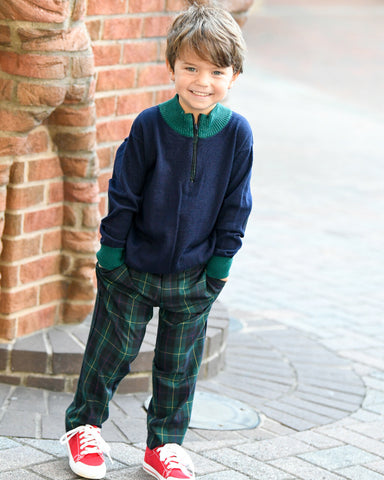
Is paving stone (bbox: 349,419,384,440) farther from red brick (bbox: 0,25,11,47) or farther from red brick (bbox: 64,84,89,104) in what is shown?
red brick (bbox: 0,25,11,47)

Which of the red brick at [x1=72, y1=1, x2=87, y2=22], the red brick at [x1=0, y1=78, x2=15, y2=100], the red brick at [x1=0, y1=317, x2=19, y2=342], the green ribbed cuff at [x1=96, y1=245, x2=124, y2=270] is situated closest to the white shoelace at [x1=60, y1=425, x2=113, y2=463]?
the green ribbed cuff at [x1=96, y1=245, x2=124, y2=270]

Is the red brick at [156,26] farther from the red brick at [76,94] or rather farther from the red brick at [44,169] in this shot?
the red brick at [44,169]

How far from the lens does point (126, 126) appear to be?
158 inches

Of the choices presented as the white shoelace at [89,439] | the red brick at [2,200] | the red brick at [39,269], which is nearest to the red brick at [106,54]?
the red brick at [2,200]

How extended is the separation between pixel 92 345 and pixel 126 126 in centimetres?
141

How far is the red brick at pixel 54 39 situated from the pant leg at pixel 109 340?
985 millimetres

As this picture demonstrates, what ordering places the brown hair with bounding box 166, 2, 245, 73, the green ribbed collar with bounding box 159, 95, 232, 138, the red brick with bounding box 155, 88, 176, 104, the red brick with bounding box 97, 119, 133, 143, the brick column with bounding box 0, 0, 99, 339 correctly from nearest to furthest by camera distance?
the brown hair with bounding box 166, 2, 245, 73 → the green ribbed collar with bounding box 159, 95, 232, 138 → the brick column with bounding box 0, 0, 99, 339 → the red brick with bounding box 97, 119, 133, 143 → the red brick with bounding box 155, 88, 176, 104

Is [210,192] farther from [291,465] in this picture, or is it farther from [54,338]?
[54,338]

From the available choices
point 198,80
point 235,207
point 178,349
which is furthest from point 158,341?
point 198,80

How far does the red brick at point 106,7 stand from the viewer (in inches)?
145

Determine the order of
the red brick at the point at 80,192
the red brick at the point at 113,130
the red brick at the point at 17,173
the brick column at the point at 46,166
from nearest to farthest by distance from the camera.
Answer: the brick column at the point at 46,166, the red brick at the point at 17,173, the red brick at the point at 80,192, the red brick at the point at 113,130

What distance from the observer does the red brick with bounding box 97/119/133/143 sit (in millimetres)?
3883

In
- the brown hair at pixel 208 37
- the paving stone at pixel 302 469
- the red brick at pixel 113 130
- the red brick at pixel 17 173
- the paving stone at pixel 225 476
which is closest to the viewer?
the brown hair at pixel 208 37

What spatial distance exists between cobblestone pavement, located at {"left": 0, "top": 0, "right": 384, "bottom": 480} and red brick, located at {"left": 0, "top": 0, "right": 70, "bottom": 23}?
145 centimetres
